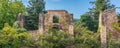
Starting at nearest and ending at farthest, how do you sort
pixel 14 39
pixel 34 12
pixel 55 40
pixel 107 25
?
pixel 55 40 < pixel 14 39 < pixel 107 25 < pixel 34 12

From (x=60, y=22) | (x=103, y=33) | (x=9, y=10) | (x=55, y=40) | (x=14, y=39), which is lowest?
(x=55, y=40)

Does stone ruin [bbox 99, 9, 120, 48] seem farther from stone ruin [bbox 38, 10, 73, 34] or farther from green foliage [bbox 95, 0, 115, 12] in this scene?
green foliage [bbox 95, 0, 115, 12]

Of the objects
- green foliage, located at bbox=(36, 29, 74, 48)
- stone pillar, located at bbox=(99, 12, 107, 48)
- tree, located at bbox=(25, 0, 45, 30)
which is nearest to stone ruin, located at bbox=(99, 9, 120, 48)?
stone pillar, located at bbox=(99, 12, 107, 48)

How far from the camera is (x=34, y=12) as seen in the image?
4822 cm

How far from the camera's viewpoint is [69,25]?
36062mm

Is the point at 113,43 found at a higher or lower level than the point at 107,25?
lower

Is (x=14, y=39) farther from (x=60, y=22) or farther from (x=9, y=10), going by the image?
(x=9, y=10)

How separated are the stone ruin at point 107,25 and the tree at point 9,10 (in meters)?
10.7

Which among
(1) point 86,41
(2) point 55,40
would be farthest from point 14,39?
(1) point 86,41

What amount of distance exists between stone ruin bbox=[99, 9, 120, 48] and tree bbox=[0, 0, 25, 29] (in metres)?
10.7

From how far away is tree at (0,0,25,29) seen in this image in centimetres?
4353

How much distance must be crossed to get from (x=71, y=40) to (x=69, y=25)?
1.55 metres

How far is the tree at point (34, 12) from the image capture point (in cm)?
4362

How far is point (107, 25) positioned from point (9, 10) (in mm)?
12612
